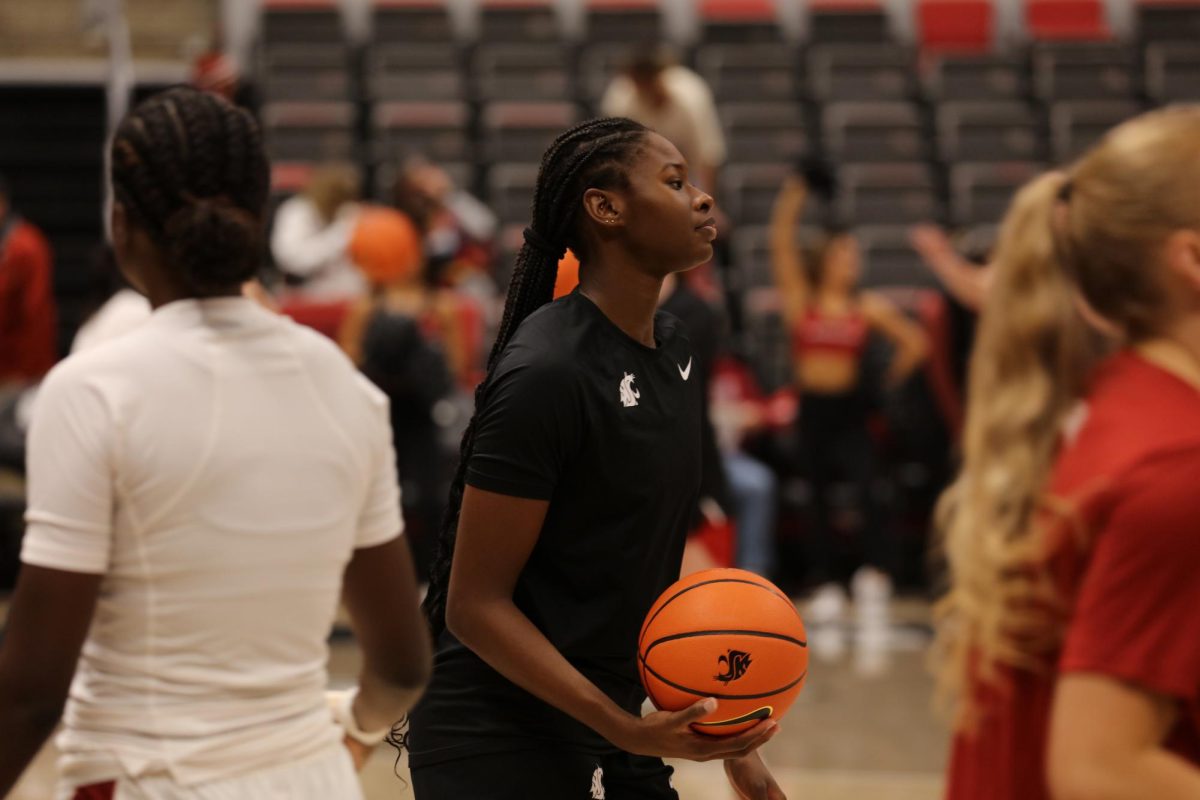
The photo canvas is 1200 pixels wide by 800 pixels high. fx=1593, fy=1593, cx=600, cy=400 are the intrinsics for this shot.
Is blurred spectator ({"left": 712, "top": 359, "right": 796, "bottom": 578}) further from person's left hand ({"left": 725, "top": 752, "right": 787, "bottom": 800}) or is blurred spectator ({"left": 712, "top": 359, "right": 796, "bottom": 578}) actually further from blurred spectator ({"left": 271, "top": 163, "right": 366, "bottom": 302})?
person's left hand ({"left": 725, "top": 752, "right": 787, "bottom": 800})

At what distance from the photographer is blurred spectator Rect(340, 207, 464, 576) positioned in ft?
22.5

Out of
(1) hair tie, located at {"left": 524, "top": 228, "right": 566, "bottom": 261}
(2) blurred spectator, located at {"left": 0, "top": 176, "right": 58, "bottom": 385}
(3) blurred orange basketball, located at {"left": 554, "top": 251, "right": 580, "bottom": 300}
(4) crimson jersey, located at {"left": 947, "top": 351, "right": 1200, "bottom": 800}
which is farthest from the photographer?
(2) blurred spectator, located at {"left": 0, "top": 176, "right": 58, "bottom": 385}

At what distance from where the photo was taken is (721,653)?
6.93ft

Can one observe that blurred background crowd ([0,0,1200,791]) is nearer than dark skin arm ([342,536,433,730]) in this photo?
No

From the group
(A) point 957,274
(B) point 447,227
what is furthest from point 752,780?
(B) point 447,227

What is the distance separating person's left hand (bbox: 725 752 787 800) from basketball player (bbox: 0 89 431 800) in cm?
59

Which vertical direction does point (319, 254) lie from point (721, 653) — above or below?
below

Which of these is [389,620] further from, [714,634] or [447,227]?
[447,227]

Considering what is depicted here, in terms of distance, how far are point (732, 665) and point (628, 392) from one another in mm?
399

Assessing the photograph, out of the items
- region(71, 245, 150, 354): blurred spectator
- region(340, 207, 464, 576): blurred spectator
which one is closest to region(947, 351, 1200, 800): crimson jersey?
region(71, 245, 150, 354): blurred spectator

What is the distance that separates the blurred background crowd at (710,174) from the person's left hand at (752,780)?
263 centimetres

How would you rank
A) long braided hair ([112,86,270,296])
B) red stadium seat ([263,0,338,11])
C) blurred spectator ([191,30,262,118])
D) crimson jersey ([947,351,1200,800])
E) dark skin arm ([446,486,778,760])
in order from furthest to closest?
red stadium seat ([263,0,338,11]) < blurred spectator ([191,30,262,118]) < dark skin arm ([446,486,778,760]) < long braided hair ([112,86,270,296]) < crimson jersey ([947,351,1200,800])

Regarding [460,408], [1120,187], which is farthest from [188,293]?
[460,408]

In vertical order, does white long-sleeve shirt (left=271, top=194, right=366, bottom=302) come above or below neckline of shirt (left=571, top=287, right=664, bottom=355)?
below
